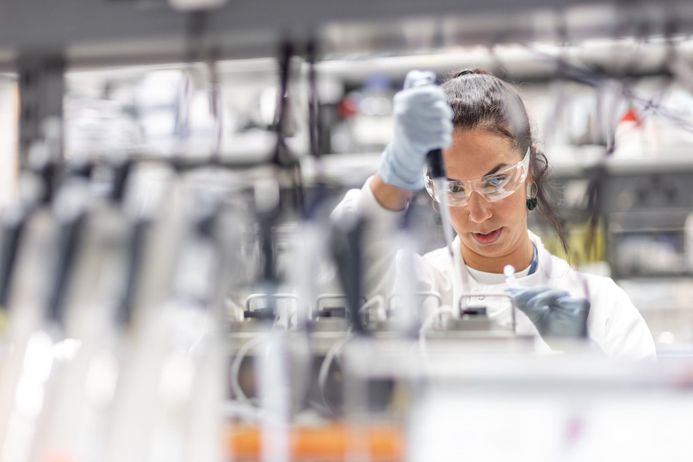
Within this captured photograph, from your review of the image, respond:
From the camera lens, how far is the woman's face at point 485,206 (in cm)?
149

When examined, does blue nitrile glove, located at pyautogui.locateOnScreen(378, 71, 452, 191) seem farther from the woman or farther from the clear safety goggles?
the clear safety goggles

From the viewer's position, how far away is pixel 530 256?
1.72 metres

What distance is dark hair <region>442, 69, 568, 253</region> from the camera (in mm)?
1533

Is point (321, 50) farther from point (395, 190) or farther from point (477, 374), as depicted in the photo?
point (477, 374)

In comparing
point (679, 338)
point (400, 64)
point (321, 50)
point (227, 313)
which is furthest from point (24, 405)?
point (679, 338)

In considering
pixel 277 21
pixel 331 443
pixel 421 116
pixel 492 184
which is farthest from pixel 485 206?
pixel 331 443

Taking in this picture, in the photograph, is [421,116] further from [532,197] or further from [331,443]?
[532,197]

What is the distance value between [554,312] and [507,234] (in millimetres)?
439

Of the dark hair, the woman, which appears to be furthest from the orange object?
the dark hair

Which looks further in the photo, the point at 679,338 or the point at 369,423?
the point at 679,338

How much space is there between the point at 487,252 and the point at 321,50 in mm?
967

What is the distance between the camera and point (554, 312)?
1.24 meters

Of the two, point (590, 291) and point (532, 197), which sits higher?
point (532, 197)

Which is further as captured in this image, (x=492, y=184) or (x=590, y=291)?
(x=590, y=291)
